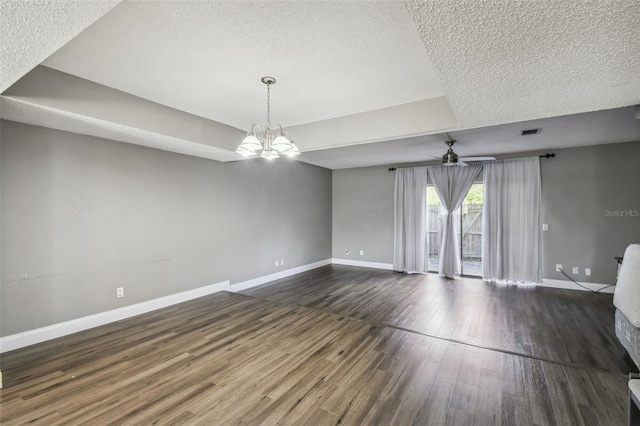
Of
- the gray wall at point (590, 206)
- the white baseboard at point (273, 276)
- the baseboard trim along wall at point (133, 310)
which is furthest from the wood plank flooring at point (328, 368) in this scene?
the gray wall at point (590, 206)

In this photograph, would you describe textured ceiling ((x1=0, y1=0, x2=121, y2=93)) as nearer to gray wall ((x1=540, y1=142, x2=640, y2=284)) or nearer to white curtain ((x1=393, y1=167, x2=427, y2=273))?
white curtain ((x1=393, y1=167, x2=427, y2=273))

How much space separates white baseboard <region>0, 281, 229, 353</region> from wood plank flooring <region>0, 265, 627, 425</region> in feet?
0.40

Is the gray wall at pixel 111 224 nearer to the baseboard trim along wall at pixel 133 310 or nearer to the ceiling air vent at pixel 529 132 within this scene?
the baseboard trim along wall at pixel 133 310

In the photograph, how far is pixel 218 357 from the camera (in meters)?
2.78

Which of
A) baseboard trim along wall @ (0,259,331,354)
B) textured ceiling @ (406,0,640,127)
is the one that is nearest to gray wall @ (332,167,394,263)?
baseboard trim along wall @ (0,259,331,354)

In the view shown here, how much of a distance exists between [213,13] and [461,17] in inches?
60.4

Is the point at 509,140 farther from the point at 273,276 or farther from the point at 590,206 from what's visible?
the point at 273,276

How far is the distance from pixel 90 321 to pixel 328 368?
304 centimetres

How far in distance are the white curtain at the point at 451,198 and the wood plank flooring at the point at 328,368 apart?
1848mm

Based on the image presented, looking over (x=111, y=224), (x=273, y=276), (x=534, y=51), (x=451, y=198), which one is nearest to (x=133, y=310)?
(x=111, y=224)

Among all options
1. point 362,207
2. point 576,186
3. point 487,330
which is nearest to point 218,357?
point 487,330

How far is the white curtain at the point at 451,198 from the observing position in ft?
19.7

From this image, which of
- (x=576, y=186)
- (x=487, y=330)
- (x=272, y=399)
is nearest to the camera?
(x=272, y=399)

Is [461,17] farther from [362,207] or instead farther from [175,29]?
[362,207]
